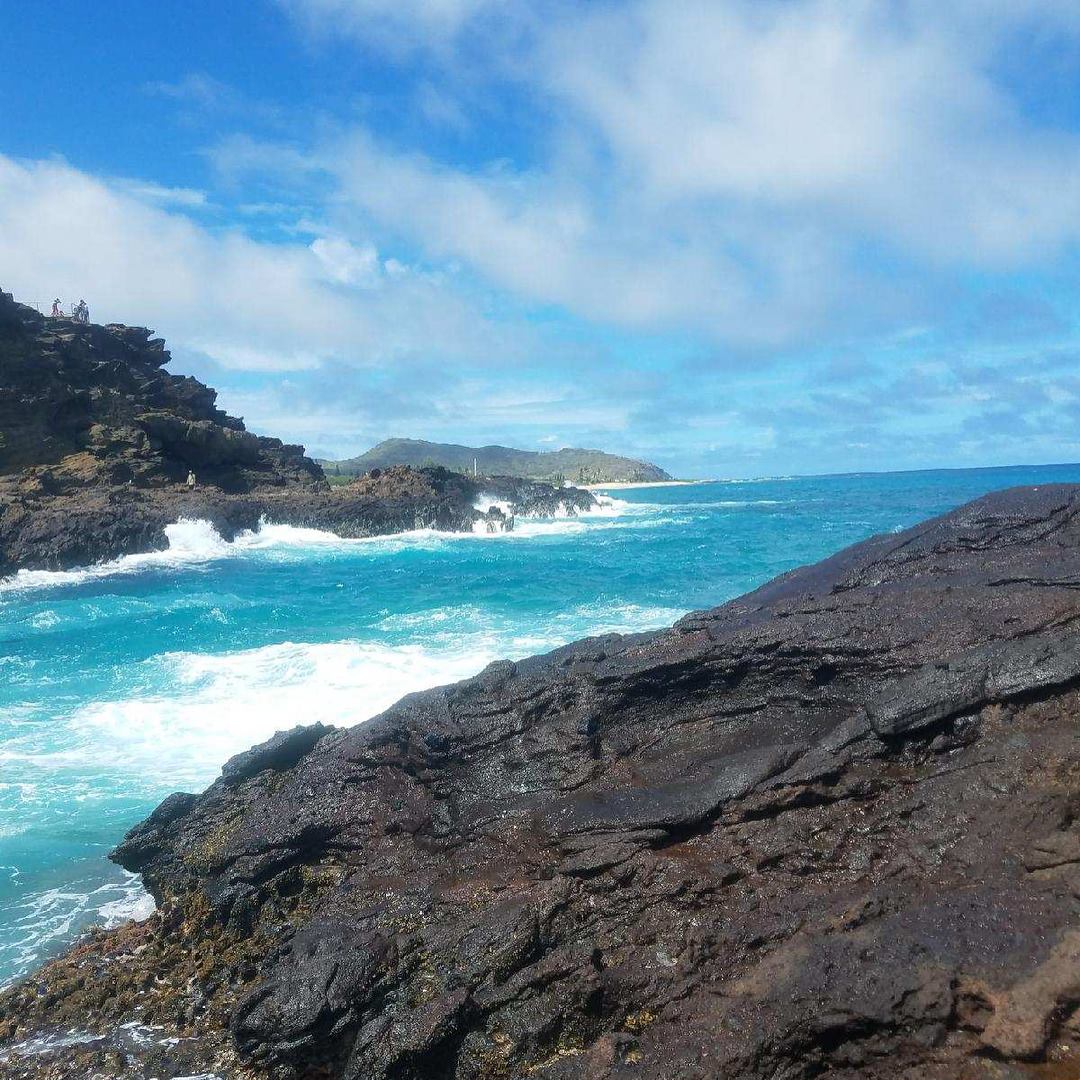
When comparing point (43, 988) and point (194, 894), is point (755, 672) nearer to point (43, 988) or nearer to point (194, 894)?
point (194, 894)

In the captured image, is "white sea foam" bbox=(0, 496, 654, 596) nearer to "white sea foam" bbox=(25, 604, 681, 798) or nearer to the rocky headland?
the rocky headland

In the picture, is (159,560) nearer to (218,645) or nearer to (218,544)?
(218,544)

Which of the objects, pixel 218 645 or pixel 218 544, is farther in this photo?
pixel 218 544

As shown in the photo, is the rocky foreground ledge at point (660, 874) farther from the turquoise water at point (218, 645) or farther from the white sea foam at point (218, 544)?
the white sea foam at point (218, 544)

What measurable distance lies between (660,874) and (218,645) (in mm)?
17956

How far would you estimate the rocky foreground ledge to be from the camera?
442cm

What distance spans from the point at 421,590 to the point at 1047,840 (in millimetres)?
Answer: 25851

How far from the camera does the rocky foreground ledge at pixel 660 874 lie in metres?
4.42

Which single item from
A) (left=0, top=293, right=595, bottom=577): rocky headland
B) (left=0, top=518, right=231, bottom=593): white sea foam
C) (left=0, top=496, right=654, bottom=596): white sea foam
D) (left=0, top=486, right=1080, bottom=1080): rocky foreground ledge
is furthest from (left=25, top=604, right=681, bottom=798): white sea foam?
(left=0, top=293, right=595, bottom=577): rocky headland

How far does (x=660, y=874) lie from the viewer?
5.75 m

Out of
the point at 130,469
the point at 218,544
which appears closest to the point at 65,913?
the point at 218,544

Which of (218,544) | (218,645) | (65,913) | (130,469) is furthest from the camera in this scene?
(130,469)

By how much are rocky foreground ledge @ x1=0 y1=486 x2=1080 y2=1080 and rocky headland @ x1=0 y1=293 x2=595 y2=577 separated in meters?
35.8

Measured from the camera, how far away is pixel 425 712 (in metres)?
8.57
